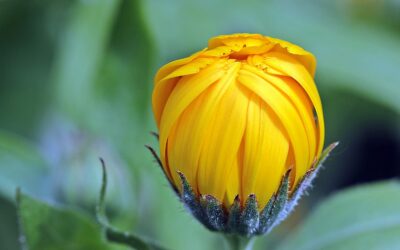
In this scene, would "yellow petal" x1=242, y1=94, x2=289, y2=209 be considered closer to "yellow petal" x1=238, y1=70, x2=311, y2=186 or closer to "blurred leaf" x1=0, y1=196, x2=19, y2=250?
"yellow petal" x1=238, y1=70, x2=311, y2=186

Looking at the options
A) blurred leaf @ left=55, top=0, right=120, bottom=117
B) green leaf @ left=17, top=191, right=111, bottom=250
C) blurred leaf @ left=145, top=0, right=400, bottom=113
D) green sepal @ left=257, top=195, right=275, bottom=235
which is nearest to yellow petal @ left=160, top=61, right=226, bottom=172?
green sepal @ left=257, top=195, right=275, bottom=235

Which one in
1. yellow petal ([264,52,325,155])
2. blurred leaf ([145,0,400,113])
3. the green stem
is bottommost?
blurred leaf ([145,0,400,113])

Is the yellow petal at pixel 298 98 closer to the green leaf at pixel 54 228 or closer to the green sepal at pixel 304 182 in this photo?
the green sepal at pixel 304 182

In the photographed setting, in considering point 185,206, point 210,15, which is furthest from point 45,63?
point 185,206

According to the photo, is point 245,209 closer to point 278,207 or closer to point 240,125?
point 278,207

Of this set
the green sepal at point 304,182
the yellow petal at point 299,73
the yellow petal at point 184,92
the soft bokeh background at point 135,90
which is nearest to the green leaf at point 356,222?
the soft bokeh background at point 135,90

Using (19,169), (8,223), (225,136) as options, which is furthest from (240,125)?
(8,223)

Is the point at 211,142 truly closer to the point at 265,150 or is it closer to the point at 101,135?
the point at 265,150
